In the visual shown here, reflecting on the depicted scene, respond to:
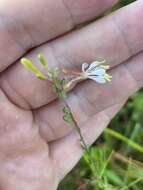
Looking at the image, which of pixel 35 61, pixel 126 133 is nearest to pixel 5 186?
pixel 35 61

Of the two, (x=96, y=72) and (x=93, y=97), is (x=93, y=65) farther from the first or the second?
(x=93, y=97)

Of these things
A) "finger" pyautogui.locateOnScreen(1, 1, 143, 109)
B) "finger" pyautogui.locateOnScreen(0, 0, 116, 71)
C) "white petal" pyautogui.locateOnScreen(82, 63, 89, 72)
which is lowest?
"white petal" pyautogui.locateOnScreen(82, 63, 89, 72)

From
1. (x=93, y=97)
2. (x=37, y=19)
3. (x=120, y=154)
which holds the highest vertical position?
(x=37, y=19)

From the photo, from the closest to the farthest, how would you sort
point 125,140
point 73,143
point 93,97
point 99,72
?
point 99,72 → point 93,97 → point 73,143 → point 125,140

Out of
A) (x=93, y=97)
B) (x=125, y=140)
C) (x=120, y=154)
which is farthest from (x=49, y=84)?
(x=120, y=154)

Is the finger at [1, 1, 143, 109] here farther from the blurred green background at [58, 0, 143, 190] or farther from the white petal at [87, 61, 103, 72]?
the blurred green background at [58, 0, 143, 190]

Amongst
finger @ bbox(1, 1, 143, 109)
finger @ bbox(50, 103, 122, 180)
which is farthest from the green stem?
finger @ bbox(1, 1, 143, 109)

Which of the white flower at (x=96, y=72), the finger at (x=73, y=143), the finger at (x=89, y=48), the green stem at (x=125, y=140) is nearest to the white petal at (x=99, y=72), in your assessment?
the white flower at (x=96, y=72)
